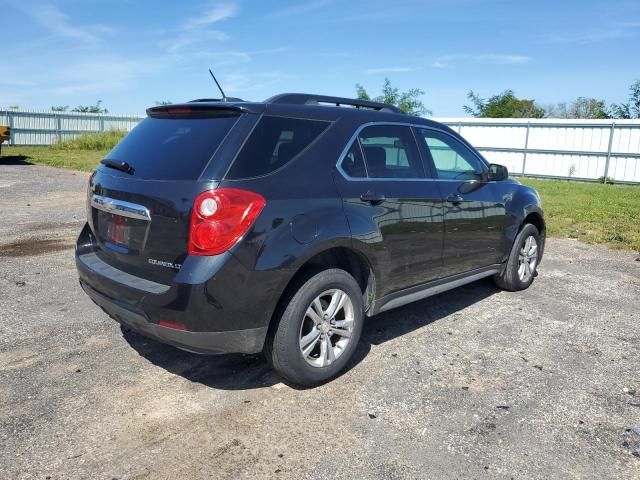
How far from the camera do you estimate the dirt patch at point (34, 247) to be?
265 inches

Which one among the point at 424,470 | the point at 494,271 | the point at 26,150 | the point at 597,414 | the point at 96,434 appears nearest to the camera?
the point at 424,470

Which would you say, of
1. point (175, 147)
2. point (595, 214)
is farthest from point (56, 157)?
point (175, 147)

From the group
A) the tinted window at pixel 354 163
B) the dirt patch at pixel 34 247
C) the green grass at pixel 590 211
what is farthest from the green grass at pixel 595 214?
the dirt patch at pixel 34 247

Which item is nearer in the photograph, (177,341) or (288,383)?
(177,341)

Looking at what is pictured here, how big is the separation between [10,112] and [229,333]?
29721mm

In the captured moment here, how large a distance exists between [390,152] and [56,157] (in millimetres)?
22023

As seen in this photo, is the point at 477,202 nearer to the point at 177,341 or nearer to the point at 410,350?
the point at 410,350

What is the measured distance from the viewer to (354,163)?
3.68 metres

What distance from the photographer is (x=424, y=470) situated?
2662 millimetres

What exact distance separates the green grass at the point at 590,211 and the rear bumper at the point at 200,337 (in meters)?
7.04

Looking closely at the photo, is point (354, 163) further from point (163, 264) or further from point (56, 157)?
point (56, 157)

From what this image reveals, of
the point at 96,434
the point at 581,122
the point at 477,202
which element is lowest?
the point at 96,434

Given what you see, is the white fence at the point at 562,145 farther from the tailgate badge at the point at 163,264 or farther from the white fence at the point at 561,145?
the tailgate badge at the point at 163,264

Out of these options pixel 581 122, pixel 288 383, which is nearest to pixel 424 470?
pixel 288 383
